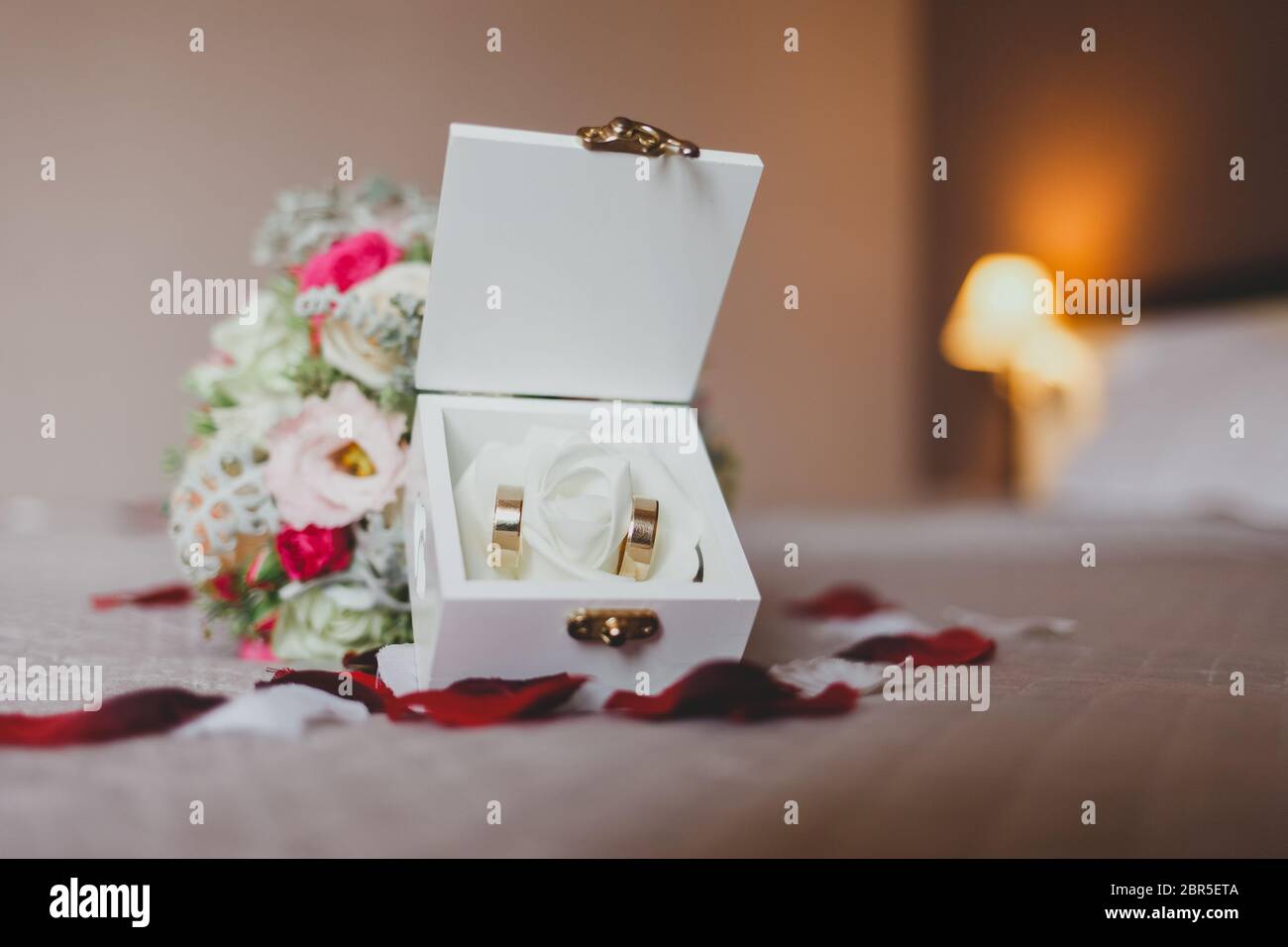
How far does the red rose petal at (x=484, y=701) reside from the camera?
0.62m

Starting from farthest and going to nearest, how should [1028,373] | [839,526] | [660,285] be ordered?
[1028,373], [839,526], [660,285]

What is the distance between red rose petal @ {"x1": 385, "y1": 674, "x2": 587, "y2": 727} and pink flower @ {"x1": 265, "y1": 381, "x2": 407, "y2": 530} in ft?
0.94

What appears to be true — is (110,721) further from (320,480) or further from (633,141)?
(633,141)

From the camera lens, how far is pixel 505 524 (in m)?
0.75

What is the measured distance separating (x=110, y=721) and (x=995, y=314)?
3.73 metres

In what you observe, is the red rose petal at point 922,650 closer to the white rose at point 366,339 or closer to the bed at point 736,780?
the bed at point 736,780

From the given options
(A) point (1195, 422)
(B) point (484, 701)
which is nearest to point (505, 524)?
(B) point (484, 701)

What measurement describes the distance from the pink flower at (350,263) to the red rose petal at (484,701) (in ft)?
1.62

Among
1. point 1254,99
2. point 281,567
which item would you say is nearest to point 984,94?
point 1254,99

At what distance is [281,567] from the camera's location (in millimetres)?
931

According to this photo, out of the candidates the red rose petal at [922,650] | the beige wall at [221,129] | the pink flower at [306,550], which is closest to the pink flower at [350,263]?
the pink flower at [306,550]

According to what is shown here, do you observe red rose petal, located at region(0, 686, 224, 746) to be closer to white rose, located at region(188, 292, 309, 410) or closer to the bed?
the bed
